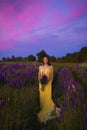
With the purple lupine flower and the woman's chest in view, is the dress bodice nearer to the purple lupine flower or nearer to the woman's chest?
the woman's chest

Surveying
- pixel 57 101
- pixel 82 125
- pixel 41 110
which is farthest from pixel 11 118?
pixel 57 101

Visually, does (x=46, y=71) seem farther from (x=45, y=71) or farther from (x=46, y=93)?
(x=46, y=93)

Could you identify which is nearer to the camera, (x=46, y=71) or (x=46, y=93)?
(x=46, y=71)

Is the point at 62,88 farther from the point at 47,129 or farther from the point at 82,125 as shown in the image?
the point at 82,125

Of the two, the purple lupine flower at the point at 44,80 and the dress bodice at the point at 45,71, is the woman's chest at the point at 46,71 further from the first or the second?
the purple lupine flower at the point at 44,80

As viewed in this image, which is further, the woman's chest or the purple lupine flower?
the woman's chest

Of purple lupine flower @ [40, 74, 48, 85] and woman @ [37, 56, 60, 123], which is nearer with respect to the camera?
purple lupine flower @ [40, 74, 48, 85]

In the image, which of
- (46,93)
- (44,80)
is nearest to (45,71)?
(44,80)

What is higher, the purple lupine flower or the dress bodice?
the dress bodice

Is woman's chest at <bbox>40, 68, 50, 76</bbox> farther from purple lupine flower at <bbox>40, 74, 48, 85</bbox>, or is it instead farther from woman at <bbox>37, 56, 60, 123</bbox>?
purple lupine flower at <bbox>40, 74, 48, 85</bbox>

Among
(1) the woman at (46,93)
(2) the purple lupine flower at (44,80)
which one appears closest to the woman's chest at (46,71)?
(1) the woman at (46,93)

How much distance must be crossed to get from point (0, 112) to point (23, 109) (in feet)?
3.22

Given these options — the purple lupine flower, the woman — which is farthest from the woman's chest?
the purple lupine flower

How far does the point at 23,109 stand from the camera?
249 inches
